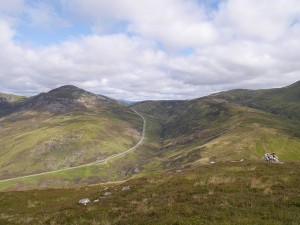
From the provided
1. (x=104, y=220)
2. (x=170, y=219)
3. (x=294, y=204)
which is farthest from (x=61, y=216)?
(x=294, y=204)

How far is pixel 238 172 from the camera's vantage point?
3919 centimetres

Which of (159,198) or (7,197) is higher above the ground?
(159,198)

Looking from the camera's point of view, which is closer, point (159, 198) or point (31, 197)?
point (159, 198)

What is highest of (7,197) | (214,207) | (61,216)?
(214,207)

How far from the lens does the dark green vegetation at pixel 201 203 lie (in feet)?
70.6

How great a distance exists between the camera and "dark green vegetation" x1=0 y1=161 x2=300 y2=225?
70.6 feet

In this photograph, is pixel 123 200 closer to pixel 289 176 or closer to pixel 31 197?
pixel 289 176

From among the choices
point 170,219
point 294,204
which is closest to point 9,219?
point 170,219

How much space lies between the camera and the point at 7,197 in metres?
48.1

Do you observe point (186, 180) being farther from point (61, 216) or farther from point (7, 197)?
point (7, 197)

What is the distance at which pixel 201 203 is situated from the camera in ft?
84.5

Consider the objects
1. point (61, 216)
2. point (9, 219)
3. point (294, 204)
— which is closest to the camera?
point (294, 204)

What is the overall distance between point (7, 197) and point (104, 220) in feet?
101

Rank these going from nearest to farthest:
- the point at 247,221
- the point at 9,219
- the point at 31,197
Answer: the point at 247,221
the point at 9,219
the point at 31,197
